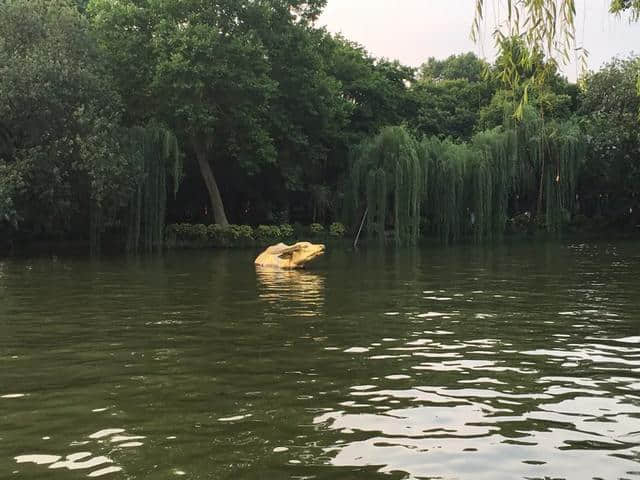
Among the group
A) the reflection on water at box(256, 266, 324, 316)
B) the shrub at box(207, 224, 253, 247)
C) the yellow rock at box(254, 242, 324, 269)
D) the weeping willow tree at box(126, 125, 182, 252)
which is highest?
the weeping willow tree at box(126, 125, 182, 252)

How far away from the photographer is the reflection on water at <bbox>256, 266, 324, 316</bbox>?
12375 millimetres

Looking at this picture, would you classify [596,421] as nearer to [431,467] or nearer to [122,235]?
[431,467]

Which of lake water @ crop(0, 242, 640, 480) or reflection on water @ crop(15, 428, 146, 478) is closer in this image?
reflection on water @ crop(15, 428, 146, 478)

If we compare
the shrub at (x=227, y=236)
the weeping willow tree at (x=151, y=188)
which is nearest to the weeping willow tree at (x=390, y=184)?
the shrub at (x=227, y=236)

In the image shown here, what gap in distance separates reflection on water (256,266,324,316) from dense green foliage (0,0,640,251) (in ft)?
31.9

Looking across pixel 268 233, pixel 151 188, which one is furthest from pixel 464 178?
pixel 151 188

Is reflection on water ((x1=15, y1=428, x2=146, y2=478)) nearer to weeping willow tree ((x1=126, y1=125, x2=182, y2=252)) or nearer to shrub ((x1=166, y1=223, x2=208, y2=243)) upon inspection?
weeping willow tree ((x1=126, y1=125, x2=182, y2=252))

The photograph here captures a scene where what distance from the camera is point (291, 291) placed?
600 inches

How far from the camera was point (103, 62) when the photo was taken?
103ft

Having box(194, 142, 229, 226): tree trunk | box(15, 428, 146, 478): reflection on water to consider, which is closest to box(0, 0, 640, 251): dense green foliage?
box(194, 142, 229, 226): tree trunk

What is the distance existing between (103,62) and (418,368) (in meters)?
27.9

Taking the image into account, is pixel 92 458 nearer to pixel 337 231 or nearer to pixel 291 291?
pixel 291 291

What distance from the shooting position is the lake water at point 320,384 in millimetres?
4629

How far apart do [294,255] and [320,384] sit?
15048 mm
